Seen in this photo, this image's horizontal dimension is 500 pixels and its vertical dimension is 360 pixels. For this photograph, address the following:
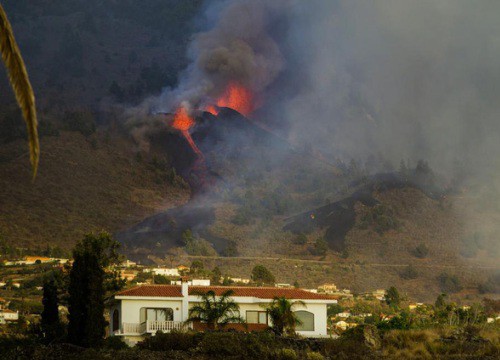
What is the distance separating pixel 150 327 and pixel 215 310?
334 centimetres

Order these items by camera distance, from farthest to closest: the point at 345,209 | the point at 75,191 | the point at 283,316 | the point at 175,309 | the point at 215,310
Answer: the point at 345,209 < the point at 75,191 < the point at 175,309 < the point at 283,316 < the point at 215,310

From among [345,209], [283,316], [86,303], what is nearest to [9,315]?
[283,316]

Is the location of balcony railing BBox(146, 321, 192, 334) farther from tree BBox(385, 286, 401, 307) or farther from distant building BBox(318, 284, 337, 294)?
distant building BBox(318, 284, 337, 294)

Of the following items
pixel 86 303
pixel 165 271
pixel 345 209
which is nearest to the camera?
pixel 86 303

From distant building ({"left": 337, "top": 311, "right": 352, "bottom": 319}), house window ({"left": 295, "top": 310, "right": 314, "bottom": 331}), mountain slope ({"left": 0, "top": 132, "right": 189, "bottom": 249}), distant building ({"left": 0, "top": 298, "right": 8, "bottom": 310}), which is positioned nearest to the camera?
house window ({"left": 295, "top": 310, "right": 314, "bottom": 331})

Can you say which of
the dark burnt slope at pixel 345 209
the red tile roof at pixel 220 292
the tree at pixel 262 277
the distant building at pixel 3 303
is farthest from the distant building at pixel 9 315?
the dark burnt slope at pixel 345 209

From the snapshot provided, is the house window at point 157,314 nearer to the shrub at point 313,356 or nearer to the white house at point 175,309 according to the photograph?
the white house at point 175,309

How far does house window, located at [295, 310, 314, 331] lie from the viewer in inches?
1706

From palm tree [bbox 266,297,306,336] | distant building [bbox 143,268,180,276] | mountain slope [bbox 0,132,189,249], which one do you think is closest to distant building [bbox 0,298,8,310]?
distant building [bbox 143,268,180,276]

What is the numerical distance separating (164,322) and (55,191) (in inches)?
4090

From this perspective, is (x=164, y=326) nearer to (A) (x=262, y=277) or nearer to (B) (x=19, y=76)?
(B) (x=19, y=76)

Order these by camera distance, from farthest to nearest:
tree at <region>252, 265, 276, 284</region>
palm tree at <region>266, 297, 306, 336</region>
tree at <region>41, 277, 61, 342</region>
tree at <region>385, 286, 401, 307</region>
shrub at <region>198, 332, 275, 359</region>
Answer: tree at <region>252, 265, 276, 284</region> < tree at <region>385, 286, 401, 307</region> < palm tree at <region>266, 297, 306, 336</region> < tree at <region>41, 277, 61, 342</region> < shrub at <region>198, 332, 275, 359</region>

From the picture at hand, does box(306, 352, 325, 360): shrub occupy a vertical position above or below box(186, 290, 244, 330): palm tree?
below

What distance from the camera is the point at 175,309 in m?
41.5
